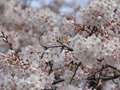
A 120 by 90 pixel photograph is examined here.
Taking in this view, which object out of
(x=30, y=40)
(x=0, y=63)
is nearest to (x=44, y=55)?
(x=0, y=63)

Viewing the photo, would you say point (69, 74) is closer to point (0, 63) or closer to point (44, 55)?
point (44, 55)

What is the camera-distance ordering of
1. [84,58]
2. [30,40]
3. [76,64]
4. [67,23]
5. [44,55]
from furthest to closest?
[30,40] → [67,23] → [44,55] → [76,64] → [84,58]

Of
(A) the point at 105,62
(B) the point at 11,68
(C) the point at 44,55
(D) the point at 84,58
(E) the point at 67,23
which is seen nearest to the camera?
(D) the point at 84,58

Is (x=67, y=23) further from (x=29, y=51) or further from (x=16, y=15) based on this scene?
(x=16, y=15)

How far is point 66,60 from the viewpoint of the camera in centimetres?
388

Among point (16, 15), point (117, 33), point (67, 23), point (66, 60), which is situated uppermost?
point (16, 15)

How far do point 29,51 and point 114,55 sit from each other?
220 centimetres

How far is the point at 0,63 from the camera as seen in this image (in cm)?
420

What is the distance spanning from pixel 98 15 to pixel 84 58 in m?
1.03

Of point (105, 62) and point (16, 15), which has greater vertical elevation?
point (16, 15)

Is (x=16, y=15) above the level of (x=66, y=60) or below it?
above

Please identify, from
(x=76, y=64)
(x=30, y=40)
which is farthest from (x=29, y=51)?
(x=30, y=40)

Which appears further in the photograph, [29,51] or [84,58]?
[29,51]

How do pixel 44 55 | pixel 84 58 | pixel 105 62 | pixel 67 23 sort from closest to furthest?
1. pixel 84 58
2. pixel 105 62
3. pixel 44 55
4. pixel 67 23
